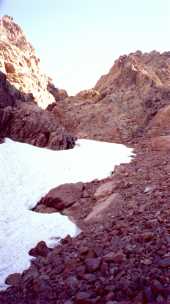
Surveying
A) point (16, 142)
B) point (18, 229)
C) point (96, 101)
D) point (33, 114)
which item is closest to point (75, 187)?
point (18, 229)

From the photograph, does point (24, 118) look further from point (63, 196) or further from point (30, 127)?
point (63, 196)

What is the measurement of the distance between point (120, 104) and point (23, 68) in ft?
51.2

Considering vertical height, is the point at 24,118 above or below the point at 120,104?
below

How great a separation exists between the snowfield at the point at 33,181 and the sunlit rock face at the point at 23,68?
37.9ft

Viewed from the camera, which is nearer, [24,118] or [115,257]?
[115,257]

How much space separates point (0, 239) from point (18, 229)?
88 cm

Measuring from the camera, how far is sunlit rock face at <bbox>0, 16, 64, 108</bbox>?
3800cm

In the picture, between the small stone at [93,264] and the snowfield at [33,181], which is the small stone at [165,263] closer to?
the small stone at [93,264]

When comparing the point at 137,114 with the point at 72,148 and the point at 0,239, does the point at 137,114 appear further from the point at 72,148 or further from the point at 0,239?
the point at 0,239

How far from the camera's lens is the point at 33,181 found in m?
16.3

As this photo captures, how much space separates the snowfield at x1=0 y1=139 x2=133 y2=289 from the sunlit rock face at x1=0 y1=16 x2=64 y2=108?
1155 cm

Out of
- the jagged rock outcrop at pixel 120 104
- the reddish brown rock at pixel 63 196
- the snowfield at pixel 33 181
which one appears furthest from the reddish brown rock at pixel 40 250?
the jagged rock outcrop at pixel 120 104

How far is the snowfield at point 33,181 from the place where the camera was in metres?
10.2

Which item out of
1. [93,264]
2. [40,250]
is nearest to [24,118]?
[40,250]
